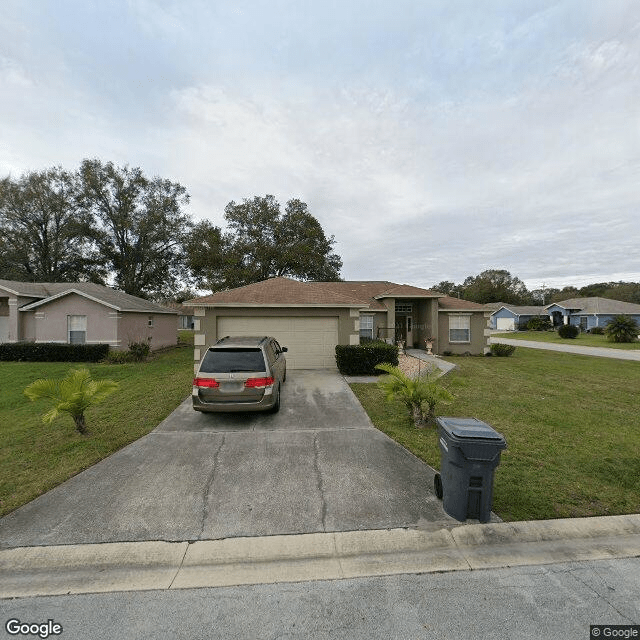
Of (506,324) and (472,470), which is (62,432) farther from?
(506,324)

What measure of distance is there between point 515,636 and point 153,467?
190 inches

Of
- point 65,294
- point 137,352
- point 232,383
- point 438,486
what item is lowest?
point 438,486

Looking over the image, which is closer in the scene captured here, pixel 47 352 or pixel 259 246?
pixel 47 352

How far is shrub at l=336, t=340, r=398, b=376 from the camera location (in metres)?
11.2

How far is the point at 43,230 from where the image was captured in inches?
1164

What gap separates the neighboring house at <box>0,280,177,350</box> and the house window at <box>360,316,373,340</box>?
13.1 metres

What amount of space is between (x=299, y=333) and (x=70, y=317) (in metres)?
13.5

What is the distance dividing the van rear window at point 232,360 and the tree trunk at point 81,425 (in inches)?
91.7

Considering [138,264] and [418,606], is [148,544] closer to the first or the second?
[418,606]

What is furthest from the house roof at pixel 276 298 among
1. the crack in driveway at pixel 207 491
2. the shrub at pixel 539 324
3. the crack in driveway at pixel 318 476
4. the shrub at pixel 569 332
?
the shrub at pixel 539 324

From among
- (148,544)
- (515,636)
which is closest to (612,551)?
(515,636)

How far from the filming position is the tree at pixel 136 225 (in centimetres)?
2914

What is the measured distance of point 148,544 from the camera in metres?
3.38

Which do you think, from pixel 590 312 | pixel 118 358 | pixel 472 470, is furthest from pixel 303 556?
pixel 590 312
